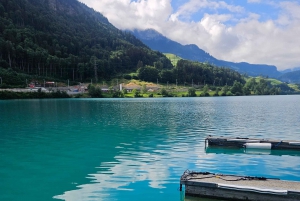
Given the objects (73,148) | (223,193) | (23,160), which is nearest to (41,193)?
(23,160)

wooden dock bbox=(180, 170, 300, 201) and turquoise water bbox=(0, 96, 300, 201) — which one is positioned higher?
wooden dock bbox=(180, 170, 300, 201)

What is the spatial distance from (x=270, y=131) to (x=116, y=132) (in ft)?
95.2

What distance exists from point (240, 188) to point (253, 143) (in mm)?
19990

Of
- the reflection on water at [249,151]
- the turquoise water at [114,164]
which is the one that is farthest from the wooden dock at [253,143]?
the turquoise water at [114,164]

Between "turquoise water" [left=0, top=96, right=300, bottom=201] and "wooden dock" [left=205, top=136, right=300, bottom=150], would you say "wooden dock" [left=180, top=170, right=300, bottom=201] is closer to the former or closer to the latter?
"turquoise water" [left=0, top=96, right=300, bottom=201]

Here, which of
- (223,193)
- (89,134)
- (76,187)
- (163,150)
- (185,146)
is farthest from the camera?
(89,134)

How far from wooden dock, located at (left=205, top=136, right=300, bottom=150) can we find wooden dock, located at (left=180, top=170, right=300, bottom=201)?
56.7 ft

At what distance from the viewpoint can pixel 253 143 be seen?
36.1 meters

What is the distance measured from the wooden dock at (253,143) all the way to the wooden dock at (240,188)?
17.3m

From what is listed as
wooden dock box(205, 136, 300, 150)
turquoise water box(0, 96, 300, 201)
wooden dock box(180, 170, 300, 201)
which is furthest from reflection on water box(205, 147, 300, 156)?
wooden dock box(180, 170, 300, 201)

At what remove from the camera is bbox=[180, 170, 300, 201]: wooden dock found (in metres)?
17.1

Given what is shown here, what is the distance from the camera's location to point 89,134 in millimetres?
48094

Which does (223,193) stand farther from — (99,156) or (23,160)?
(23,160)

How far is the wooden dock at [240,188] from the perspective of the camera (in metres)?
17.1
